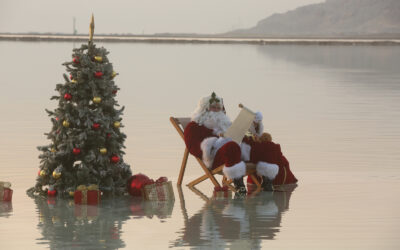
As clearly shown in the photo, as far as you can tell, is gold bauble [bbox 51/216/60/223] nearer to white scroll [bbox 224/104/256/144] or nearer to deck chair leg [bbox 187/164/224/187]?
deck chair leg [bbox 187/164/224/187]

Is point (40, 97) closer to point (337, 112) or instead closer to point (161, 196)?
point (337, 112)

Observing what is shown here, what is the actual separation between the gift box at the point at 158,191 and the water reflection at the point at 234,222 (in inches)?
5.9

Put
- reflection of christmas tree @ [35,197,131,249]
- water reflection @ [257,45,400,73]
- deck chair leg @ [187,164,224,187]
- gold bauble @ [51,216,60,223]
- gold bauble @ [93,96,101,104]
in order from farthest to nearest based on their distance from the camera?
water reflection @ [257,45,400,73] < deck chair leg @ [187,164,224,187] < gold bauble @ [93,96,101,104] < gold bauble @ [51,216,60,223] < reflection of christmas tree @ [35,197,131,249]

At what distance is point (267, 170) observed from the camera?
9.66m

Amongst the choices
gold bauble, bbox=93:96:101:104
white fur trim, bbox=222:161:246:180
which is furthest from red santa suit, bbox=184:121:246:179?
gold bauble, bbox=93:96:101:104

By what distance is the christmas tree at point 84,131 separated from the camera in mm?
8992

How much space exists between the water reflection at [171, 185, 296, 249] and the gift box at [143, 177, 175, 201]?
Answer: 0.15 metres

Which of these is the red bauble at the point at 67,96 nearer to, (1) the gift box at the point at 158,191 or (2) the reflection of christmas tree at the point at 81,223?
(2) the reflection of christmas tree at the point at 81,223

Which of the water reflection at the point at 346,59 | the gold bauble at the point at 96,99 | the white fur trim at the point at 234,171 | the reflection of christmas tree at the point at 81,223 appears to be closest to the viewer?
the reflection of christmas tree at the point at 81,223

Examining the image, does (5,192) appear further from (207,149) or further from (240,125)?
(240,125)

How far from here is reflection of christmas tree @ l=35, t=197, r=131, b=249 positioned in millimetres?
7289

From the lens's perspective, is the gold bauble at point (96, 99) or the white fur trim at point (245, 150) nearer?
the gold bauble at point (96, 99)

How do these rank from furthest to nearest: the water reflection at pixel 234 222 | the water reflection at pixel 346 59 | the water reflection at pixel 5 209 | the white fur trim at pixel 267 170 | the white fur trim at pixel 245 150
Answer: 1. the water reflection at pixel 346 59
2. the white fur trim at pixel 245 150
3. the white fur trim at pixel 267 170
4. the water reflection at pixel 5 209
5. the water reflection at pixel 234 222

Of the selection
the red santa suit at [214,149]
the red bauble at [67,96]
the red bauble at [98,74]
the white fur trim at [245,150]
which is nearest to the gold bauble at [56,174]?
the red bauble at [67,96]
